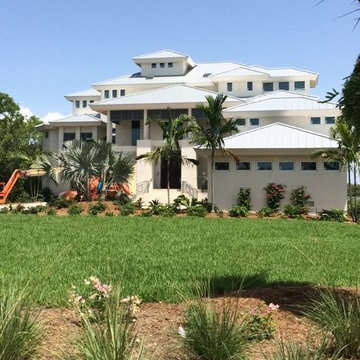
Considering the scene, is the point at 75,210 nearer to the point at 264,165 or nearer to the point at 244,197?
the point at 244,197

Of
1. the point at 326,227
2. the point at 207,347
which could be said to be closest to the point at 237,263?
the point at 207,347

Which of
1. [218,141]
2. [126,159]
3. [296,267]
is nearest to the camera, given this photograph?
→ [296,267]

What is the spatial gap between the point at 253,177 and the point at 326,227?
9.78 m

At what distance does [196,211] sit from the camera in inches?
874

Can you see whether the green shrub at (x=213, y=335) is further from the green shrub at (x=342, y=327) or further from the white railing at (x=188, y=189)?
the white railing at (x=188, y=189)

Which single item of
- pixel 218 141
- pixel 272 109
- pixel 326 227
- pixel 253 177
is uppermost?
pixel 272 109

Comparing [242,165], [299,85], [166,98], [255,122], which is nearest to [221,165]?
[242,165]

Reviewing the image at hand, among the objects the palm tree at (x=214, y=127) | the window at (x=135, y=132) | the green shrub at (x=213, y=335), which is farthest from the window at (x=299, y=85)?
the green shrub at (x=213, y=335)

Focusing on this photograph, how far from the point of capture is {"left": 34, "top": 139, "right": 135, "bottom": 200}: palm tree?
1077 inches

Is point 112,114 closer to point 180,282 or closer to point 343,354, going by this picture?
point 180,282

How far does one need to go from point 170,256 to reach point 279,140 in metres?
18.2

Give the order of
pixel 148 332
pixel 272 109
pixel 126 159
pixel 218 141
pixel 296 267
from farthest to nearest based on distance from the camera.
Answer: pixel 272 109
pixel 126 159
pixel 218 141
pixel 296 267
pixel 148 332

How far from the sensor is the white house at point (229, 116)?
26.0 metres

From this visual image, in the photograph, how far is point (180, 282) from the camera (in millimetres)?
7102
